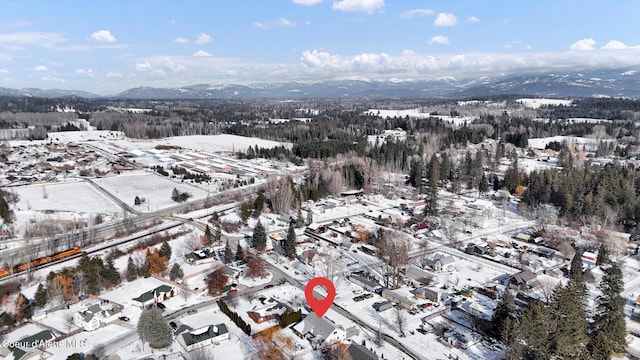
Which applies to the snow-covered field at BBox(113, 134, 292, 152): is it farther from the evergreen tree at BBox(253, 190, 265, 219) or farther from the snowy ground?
the evergreen tree at BBox(253, 190, 265, 219)

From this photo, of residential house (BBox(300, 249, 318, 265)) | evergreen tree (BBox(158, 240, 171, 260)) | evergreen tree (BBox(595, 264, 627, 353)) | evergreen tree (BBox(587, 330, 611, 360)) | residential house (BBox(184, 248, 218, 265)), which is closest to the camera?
evergreen tree (BBox(587, 330, 611, 360))

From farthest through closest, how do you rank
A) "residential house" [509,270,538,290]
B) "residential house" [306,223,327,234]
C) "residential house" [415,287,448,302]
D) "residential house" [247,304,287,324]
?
1. "residential house" [306,223,327,234]
2. "residential house" [509,270,538,290]
3. "residential house" [415,287,448,302]
4. "residential house" [247,304,287,324]

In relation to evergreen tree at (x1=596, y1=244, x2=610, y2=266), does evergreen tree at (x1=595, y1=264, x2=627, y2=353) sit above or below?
above

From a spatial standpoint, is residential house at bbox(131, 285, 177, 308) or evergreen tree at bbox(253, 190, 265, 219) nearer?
residential house at bbox(131, 285, 177, 308)

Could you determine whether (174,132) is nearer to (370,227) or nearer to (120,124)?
(120,124)

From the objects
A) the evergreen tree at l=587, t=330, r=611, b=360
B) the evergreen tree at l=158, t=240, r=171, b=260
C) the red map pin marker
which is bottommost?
the red map pin marker

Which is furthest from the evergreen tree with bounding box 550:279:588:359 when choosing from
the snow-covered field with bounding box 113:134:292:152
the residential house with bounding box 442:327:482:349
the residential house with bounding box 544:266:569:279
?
the snow-covered field with bounding box 113:134:292:152

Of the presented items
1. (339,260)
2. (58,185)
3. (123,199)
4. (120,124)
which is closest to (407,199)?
A: (339,260)

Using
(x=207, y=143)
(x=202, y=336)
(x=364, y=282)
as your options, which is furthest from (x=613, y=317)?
(x=207, y=143)
